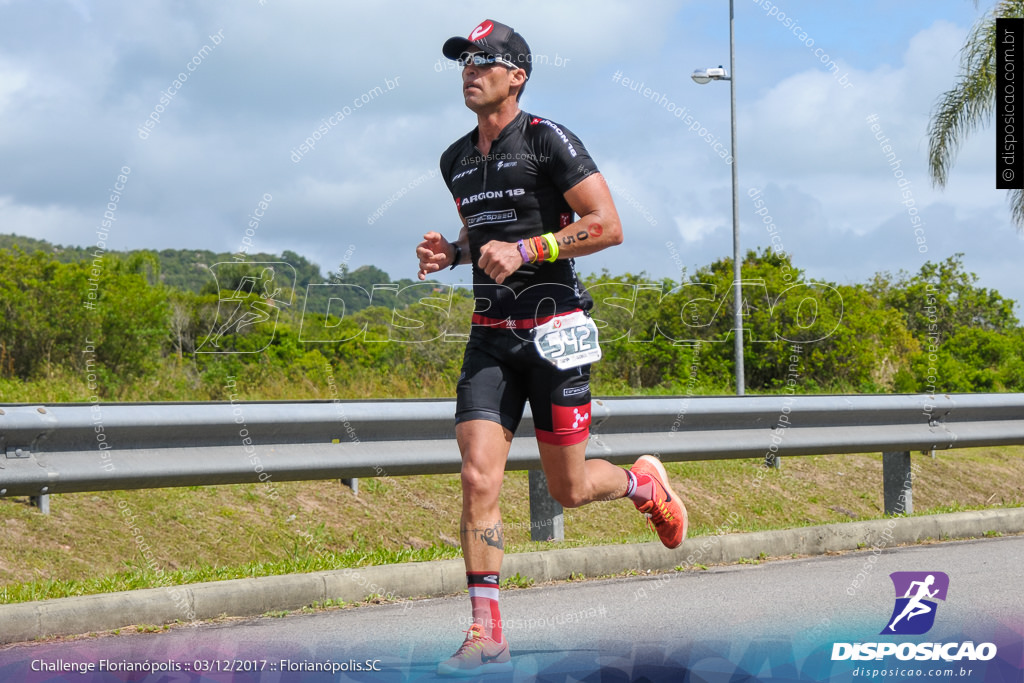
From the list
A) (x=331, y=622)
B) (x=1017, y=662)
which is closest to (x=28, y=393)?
(x=331, y=622)

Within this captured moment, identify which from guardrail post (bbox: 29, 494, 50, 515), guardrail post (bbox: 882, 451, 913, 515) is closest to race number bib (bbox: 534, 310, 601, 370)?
guardrail post (bbox: 29, 494, 50, 515)

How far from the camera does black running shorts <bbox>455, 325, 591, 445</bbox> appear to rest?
418 centimetres

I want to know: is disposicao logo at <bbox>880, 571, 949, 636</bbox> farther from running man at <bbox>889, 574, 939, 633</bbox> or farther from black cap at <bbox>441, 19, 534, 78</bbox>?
black cap at <bbox>441, 19, 534, 78</bbox>

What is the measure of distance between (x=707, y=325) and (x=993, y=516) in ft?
48.5

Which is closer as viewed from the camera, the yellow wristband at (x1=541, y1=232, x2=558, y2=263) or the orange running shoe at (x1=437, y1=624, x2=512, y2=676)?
the orange running shoe at (x1=437, y1=624, x2=512, y2=676)

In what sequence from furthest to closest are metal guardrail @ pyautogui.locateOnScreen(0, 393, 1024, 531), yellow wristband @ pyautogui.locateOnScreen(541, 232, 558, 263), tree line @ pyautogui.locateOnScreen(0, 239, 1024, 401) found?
tree line @ pyautogui.locateOnScreen(0, 239, 1024, 401) < metal guardrail @ pyautogui.locateOnScreen(0, 393, 1024, 531) < yellow wristband @ pyautogui.locateOnScreen(541, 232, 558, 263)

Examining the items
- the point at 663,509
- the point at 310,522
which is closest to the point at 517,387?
the point at 663,509

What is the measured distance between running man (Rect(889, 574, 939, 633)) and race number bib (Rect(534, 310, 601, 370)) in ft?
5.75

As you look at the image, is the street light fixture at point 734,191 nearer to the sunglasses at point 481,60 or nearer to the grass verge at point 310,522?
the grass verge at point 310,522

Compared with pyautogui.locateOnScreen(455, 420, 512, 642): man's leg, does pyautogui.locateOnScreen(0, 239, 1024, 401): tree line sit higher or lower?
higher

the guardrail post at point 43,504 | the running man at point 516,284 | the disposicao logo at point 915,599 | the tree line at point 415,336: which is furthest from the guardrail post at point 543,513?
the tree line at point 415,336

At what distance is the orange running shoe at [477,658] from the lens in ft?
12.1

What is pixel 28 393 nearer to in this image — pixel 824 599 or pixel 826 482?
pixel 826 482

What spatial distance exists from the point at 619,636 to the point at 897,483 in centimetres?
450
